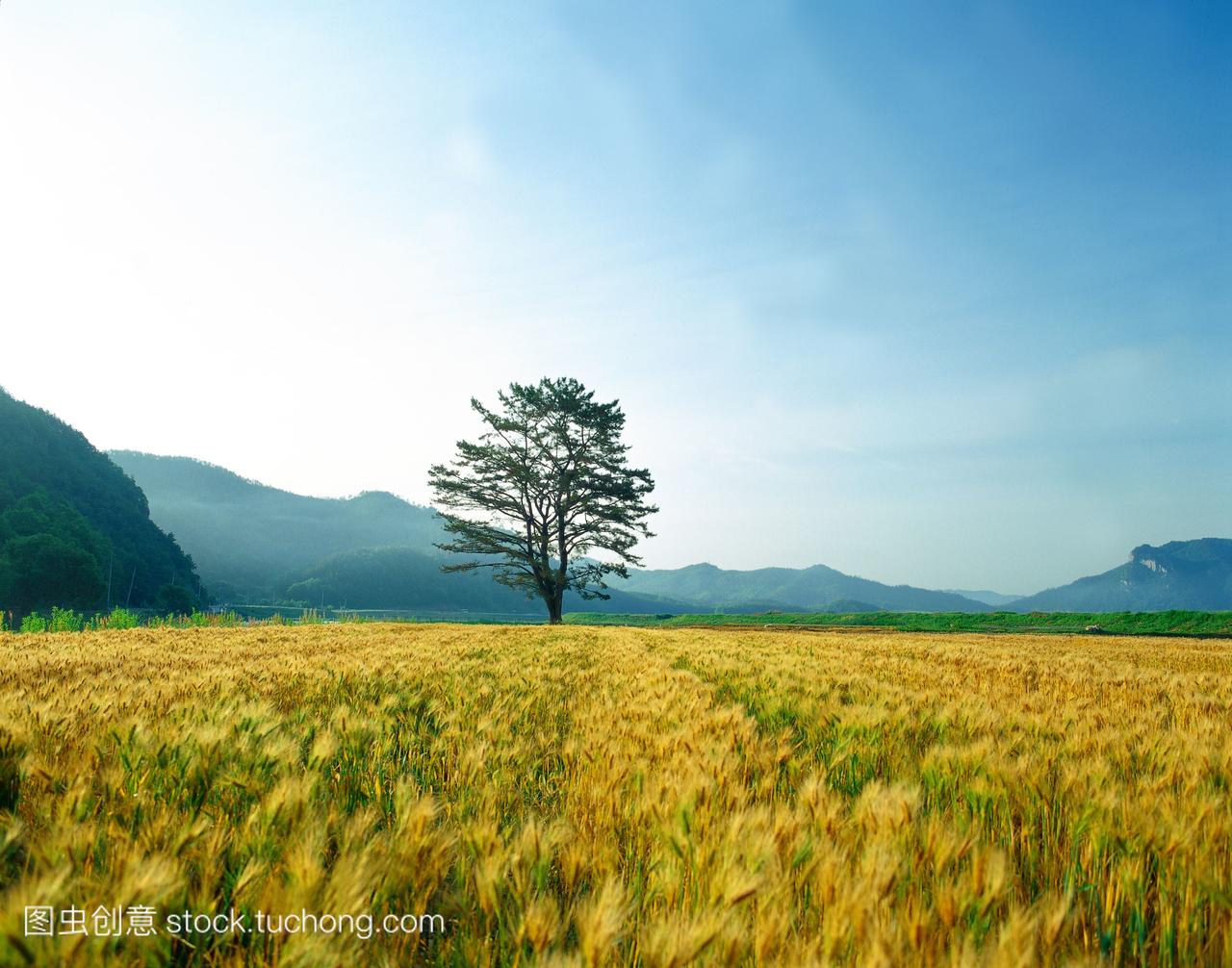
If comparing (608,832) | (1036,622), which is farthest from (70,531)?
(1036,622)

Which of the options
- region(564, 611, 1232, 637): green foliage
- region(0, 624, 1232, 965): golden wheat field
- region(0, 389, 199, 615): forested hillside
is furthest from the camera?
region(0, 389, 199, 615): forested hillside

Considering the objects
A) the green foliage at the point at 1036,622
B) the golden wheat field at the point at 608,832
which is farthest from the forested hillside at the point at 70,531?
the golden wheat field at the point at 608,832

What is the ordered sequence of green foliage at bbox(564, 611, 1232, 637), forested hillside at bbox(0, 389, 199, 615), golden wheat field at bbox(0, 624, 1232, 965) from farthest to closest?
forested hillside at bbox(0, 389, 199, 615), green foliage at bbox(564, 611, 1232, 637), golden wheat field at bbox(0, 624, 1232, 965)

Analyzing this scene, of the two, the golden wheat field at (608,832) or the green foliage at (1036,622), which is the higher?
the golden wheat field at (608,832)

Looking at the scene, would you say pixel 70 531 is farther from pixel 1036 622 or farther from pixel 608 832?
pixel 1036 622

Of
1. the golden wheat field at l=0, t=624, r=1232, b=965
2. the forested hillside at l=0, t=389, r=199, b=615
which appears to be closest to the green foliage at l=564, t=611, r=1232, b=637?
the golden wheat field at l=0, t=624, r=1232, b=965

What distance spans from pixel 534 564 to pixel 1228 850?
31.5m

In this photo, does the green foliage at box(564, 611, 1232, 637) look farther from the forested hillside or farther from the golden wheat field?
the forested hillside

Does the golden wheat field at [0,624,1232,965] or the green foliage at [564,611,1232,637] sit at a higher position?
the golden wheat field at [0,624,1232,965]

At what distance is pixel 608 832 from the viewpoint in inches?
76.8

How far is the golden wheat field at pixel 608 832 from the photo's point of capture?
1230 mm

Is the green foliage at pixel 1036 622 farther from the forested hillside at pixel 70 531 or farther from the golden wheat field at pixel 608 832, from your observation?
the forested hillside at pixel 70 531

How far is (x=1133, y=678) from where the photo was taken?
7145 millimetres

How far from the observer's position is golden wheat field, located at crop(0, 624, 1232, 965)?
1.23 metres
